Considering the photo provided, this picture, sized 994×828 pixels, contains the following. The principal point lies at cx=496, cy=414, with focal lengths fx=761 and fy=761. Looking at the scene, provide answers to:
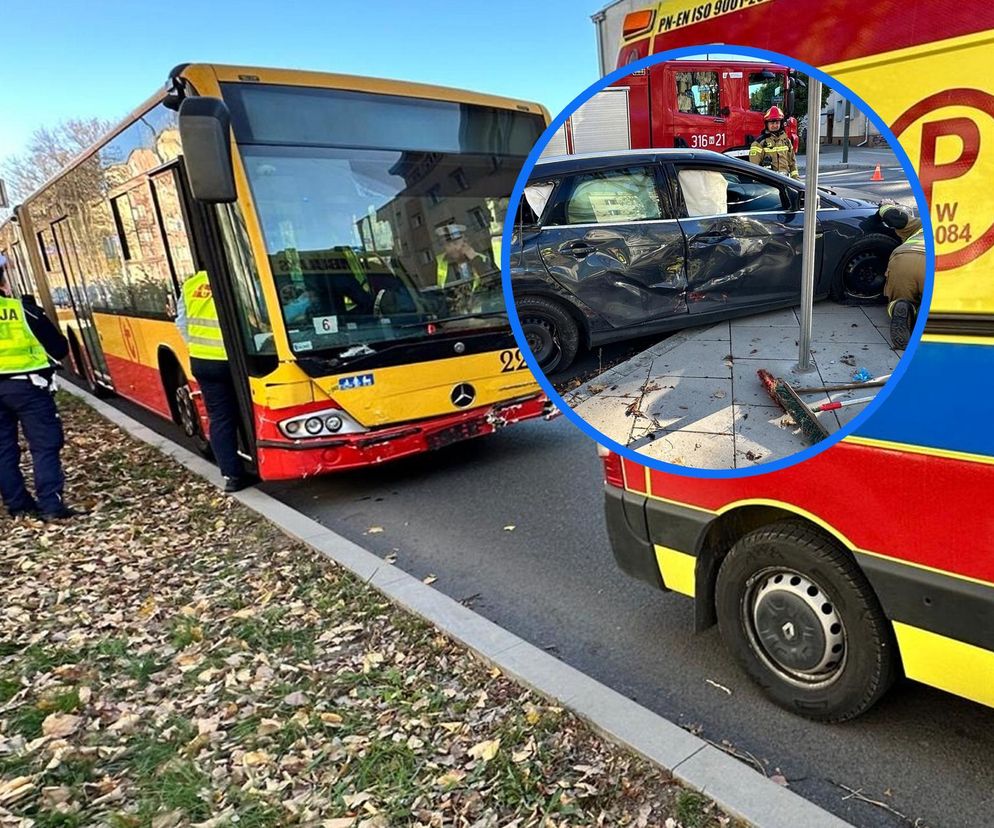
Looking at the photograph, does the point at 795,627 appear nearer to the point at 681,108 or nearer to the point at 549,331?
the point at 549,331

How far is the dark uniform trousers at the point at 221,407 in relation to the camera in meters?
6.07

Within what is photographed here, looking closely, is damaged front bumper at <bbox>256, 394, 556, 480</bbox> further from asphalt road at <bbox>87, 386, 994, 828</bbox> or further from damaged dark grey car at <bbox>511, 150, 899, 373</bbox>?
damaged dark grey car at <bbox>511, 150, 899, 373</bbox>

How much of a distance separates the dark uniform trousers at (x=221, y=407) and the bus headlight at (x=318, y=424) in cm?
77

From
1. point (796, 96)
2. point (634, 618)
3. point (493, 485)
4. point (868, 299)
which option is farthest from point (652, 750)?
point (493, 485)

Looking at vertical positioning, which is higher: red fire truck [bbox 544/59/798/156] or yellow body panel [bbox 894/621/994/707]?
red fire truck [bbox 544/59/798/156]

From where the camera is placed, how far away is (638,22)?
1.93 metres

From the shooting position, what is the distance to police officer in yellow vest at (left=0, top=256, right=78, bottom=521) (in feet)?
19.2

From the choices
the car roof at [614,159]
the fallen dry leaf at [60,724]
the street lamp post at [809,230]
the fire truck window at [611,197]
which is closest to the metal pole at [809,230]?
the street lamp post at [809,230]

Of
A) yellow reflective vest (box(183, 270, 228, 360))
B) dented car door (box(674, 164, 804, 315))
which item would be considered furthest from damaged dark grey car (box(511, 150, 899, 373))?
yellow reflective vest (box(183, 270, 228, 360))

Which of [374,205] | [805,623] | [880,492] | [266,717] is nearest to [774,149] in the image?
[880,492]

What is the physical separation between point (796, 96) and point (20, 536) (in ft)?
20.4

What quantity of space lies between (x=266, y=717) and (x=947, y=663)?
2618 millimetres

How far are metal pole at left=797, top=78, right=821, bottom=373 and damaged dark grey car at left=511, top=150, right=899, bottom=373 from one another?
12 millimetres

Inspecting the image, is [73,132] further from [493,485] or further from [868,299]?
[868,299]
